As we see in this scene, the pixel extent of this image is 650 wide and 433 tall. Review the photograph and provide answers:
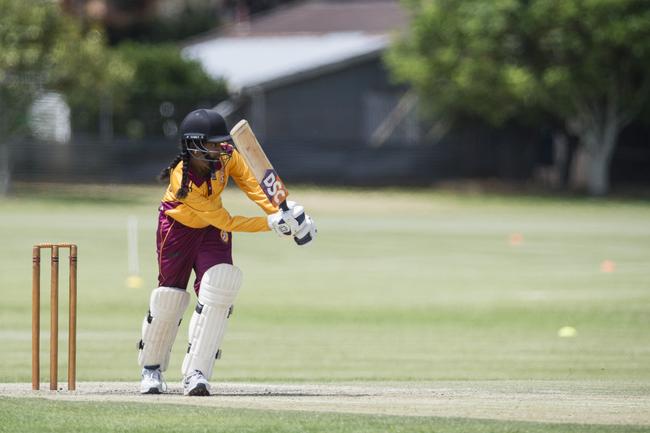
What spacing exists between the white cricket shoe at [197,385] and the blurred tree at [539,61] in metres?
34.2

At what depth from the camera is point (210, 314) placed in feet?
29.0

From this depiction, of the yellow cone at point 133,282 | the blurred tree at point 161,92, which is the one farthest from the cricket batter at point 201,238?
the blurred tree at point 161,92

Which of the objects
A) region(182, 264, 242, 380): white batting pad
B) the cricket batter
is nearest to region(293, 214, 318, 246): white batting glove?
the cricket batter

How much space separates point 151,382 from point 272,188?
5.07 feet

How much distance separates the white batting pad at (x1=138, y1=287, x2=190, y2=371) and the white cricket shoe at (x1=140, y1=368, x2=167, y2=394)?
0.05m

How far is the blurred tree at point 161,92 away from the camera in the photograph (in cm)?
4575

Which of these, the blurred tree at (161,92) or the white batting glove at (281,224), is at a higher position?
the white batting glove at (281,224)

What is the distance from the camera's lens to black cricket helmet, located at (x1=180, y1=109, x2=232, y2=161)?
882 cm

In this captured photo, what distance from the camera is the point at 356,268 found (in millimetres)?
25000

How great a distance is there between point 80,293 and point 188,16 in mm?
54028

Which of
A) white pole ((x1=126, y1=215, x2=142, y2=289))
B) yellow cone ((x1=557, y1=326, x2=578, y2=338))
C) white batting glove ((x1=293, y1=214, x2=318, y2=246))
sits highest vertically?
white batting glove ((x1=293, y1=214, x2=318, y2=246))

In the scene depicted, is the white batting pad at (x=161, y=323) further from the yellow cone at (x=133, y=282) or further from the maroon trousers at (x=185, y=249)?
the yellow cone at (x=133, y=282)

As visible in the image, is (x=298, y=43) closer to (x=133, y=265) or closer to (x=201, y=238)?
(x=133, y=265)

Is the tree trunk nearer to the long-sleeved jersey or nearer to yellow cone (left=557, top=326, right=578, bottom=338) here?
yellow cone (left=557, top=326, right=578, bottom=338)
